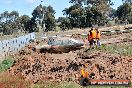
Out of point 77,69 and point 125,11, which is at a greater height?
point 125,11

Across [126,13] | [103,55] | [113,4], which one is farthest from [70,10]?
[103,55]

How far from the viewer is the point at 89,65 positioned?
2091 cm

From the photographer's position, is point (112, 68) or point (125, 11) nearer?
point (112, 68)

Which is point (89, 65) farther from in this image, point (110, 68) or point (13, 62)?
point (13, 62)

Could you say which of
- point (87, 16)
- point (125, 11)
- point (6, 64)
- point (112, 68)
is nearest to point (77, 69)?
point (112, 68)

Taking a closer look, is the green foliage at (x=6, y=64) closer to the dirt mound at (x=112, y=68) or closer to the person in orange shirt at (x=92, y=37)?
the person in orange shirt at (x=92, y=37)

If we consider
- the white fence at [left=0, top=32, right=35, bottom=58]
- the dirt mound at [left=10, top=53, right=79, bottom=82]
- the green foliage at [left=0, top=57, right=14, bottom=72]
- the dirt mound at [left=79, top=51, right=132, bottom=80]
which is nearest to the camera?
the dirt mound at [left=79, top=51, right=132, bottom=80]

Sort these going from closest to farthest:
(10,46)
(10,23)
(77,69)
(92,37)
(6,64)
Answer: (77,69) < (6,64) < (92,37) < (10,46) < (10,23)

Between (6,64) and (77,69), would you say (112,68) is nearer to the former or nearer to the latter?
(77,69)

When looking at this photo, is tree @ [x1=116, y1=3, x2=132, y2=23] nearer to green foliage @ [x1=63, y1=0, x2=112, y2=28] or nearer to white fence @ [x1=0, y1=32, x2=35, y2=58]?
green foliage @ [x1=63, y1=0, x2=112, y2=28]

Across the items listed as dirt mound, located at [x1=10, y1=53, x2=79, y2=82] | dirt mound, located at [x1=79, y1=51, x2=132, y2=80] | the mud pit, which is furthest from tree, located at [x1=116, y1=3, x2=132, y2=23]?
dirt mound, located at [x1=79, y1=51, x2=132, y2=80]

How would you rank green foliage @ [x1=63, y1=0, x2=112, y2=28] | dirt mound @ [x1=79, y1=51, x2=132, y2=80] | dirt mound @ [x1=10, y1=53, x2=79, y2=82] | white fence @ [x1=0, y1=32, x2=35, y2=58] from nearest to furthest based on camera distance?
dirt mound @ [x1=79, y1=51, x2=132, y2=80]
dirt mound @ [x1=10, y1=53, x2=79, y2=82]
white fence @ [x1=0, y1=32, x2=35, y2=58]
green foliage @ [x1=63, y1=0, x2=112, y2=28]

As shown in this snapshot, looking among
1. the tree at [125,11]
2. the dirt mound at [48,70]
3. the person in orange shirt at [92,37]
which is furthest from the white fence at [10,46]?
the tree at [125,11]

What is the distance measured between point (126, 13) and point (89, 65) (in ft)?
281
